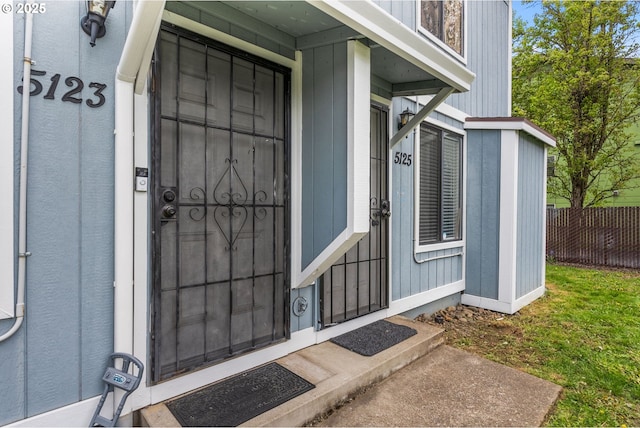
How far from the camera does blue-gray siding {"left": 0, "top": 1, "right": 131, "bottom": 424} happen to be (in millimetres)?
1497

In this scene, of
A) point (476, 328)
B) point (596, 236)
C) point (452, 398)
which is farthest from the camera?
point (596, 236)

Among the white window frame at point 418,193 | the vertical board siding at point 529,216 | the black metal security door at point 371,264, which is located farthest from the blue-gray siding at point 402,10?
the vertical board siding at point 529,216

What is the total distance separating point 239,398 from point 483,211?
385cm

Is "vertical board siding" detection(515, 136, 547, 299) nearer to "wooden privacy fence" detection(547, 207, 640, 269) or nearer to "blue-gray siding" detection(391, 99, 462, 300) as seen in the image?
"blue-gray siding" detection(391, 99, 462, 300)

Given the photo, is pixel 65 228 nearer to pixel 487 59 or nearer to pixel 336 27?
pixel 336 27

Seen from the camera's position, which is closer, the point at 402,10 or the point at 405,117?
the point at 402,10

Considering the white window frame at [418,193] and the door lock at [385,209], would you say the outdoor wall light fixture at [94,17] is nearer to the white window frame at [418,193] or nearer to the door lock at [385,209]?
the door lock at [385,209]

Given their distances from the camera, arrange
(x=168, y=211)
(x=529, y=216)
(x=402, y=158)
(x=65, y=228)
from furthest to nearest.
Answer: (x=529, y=216)
(x=402, y=158)
(x=168, y=211)
(x=65, y=228)

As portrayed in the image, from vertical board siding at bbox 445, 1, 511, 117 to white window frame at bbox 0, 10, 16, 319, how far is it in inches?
164

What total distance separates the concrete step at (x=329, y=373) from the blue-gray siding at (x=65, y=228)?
1.53 feet

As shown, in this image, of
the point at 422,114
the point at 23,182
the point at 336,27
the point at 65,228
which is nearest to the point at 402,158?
the point at 422,114

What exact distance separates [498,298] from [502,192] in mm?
1341

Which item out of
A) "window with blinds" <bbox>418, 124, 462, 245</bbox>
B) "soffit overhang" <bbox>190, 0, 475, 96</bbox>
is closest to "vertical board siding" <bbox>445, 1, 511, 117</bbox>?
"window with blinds" <bbox>418, 124, 462, 245</bbox>

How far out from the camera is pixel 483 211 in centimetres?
454
